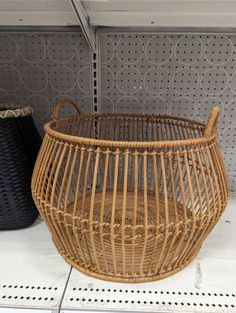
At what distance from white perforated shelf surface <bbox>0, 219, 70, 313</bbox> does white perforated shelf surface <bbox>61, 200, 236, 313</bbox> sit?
25 mm

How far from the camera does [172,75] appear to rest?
817mm

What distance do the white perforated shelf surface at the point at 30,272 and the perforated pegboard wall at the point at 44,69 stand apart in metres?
0.35

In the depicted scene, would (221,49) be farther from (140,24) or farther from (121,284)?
(121,284)

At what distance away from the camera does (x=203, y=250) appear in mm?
637

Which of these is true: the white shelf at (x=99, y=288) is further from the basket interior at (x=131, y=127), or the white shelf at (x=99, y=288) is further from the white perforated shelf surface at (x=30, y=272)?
the basket interior at (x=131, y=127)

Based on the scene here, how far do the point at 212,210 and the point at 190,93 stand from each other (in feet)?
1.31

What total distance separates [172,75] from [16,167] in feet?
1.52

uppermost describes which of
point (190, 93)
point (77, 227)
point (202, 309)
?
point (190, 93)

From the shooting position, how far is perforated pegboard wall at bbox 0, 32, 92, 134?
0.81 m

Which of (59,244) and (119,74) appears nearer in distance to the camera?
(59,244)

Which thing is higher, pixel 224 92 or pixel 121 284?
pixel 224 92

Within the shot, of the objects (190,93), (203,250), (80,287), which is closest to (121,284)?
(80,287)

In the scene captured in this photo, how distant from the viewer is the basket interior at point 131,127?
74 centimetres

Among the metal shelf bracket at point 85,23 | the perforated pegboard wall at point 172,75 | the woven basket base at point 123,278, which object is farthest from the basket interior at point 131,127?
the woven basket base at point 123,278
